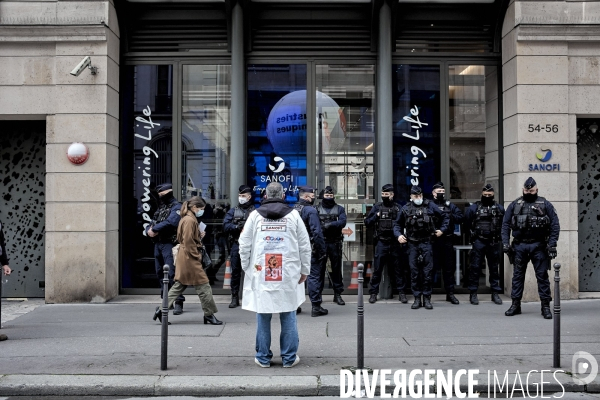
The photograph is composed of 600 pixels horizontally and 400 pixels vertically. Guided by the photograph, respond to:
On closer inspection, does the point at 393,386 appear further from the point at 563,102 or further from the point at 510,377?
the point at 563,102

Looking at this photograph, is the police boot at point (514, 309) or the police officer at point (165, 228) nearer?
the police officer at point (165, 228)

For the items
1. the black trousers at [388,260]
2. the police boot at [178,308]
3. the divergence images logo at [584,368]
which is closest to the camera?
the divergence images logo at [584,368]

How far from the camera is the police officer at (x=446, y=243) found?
11031 millimetres

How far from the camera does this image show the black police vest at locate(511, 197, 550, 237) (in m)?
9.67

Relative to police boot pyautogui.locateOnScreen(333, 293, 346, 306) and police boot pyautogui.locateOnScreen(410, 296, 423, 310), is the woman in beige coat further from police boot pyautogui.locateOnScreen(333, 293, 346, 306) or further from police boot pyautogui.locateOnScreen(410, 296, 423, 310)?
police boot pyautogui.locateOnScreen(410, 296, 423, 310)

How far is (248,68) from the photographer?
39.7ft

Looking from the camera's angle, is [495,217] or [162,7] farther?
[162,7]

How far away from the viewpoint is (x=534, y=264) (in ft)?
32.3

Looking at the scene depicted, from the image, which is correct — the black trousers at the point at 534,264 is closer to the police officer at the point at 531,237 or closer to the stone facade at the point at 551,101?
the police officer at the point at 531,237

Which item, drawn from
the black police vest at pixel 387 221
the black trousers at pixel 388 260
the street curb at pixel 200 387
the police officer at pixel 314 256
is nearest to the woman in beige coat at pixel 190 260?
the police officer at pixel 314 256

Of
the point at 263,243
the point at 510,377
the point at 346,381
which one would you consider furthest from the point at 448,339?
the point at 263,243

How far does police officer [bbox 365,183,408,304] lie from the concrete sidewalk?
0.50 metres

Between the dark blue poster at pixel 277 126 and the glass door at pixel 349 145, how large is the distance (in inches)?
13.3

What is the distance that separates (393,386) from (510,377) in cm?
127
